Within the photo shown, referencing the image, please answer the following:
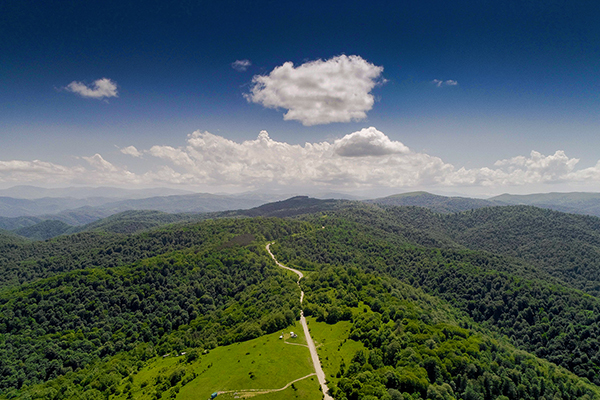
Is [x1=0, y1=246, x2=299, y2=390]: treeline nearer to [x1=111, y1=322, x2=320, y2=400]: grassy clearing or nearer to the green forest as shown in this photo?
the green forest

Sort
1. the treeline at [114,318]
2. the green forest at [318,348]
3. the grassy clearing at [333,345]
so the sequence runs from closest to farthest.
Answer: the green forest at [318,348], the grassy clearing at [333,345], the treeline at [114,318]

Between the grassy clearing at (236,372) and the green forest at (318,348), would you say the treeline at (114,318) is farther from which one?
the grassy clearing at (236,372)

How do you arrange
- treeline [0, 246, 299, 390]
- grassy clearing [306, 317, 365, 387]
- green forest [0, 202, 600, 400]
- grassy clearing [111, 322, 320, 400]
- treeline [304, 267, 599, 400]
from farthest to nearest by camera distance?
treeline [0, 246, 299, 390] < grassy clearing [306, 317, 365, 387] < green forest [0, 202, 600, 400] < grassy clearing [111, 322, 320, 400] < treeline [304, 267, 599, 400]

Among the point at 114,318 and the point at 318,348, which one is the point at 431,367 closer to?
the point at 318,348

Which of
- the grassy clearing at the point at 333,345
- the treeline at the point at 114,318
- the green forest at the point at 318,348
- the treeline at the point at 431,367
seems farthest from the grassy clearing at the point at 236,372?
the treeline at the point at 431,367

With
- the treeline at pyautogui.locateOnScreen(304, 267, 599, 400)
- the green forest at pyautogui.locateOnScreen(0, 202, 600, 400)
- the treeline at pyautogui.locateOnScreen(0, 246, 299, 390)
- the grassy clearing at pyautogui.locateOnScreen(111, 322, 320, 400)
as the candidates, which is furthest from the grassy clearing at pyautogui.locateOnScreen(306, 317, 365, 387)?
the treeline at pyautogui.locateOnScreen(0, 246, 299, 390)

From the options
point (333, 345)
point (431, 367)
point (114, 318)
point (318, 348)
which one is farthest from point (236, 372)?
point (114, 318)

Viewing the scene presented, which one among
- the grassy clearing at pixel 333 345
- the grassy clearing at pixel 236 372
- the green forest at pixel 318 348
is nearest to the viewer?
the grassy clearing at pixel 236 372
